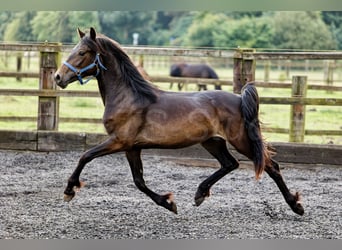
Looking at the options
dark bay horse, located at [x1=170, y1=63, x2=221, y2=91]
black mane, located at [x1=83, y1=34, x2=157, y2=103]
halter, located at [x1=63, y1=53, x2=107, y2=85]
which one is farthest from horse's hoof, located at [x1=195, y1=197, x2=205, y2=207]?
dark bay horse, located at [x1=170, y1=63, x2=221, y2=91]

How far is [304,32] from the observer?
866 inches

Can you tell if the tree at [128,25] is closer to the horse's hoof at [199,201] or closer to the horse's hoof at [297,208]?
the horse's hoof at [199,201]

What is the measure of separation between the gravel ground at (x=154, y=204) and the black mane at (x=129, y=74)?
0.99 metres

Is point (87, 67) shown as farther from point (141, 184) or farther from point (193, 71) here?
point (193, 71)

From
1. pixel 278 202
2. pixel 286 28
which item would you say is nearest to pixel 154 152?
pixel 278 202

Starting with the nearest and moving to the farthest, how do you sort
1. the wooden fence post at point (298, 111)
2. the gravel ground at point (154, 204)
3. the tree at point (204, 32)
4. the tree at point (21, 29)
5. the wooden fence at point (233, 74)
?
the gravel ground at point (154, 204), the wooden fence at point (233, 74), the wooden fence post at point (298, 111), the tree at point (21, 29), the tree at point (204, 32)

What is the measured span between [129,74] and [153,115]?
42 centimetres

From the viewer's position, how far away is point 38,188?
6.34 metres

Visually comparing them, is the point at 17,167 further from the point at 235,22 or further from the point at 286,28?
the point at 235,22

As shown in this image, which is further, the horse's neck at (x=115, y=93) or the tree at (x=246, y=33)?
the tree at (x=246, y=33)

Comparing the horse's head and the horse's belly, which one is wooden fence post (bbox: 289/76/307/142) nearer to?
the horse's belly

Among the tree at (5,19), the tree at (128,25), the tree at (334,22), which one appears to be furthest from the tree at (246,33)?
the tree at (5,19)

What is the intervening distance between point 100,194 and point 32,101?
9197 mm

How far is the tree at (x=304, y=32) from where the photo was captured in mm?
20641
